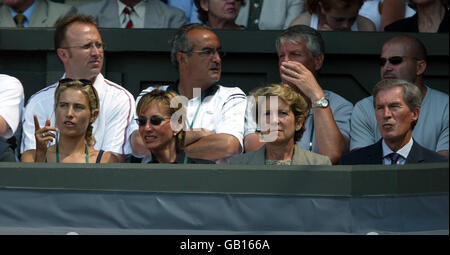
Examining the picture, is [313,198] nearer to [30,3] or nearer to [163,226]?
[163,226]

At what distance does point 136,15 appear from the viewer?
600 centimetres

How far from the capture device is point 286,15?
6039mm

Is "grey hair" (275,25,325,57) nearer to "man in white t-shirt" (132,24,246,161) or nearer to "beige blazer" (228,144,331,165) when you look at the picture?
"man in white t-shirt" (132,24,246,161)

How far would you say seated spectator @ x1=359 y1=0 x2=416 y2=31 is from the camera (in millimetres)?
5961

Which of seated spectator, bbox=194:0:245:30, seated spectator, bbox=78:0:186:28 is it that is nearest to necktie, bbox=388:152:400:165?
seated spectator, bbox=194:0:245:30

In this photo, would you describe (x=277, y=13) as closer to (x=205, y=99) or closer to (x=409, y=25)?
(x=409, y=25)

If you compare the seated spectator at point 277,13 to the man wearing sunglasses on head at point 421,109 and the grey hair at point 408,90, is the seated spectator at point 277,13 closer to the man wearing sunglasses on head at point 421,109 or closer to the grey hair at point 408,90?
the man wearing sunglasses on head at point 421,109

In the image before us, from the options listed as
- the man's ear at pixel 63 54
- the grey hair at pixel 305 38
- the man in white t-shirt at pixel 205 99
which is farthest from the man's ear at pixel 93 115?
the grey hair at pixel 305 38

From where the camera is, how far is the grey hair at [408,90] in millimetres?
4527

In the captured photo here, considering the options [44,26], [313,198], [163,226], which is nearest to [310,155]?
[313,198]

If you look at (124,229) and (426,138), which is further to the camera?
(426,138)

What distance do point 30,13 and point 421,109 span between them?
280 centimetres

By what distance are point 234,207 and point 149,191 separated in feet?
1.28
